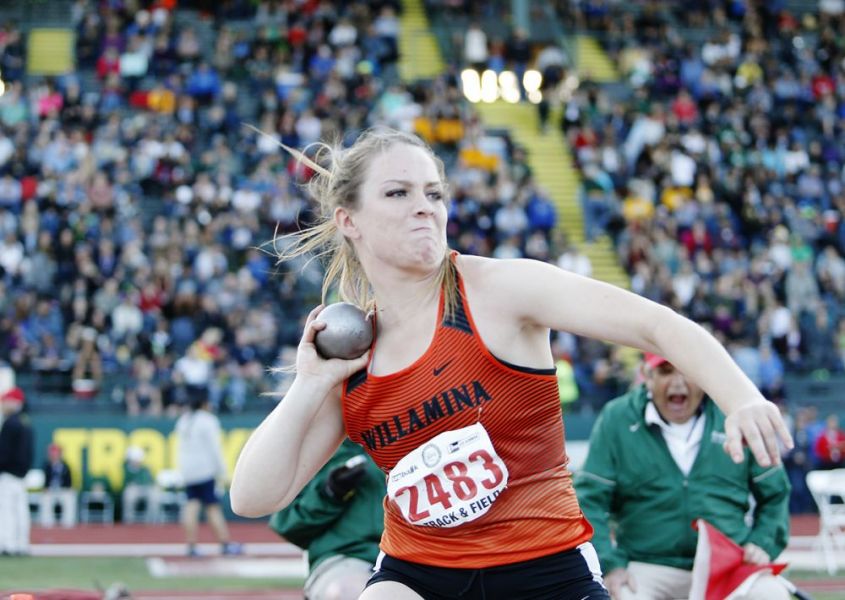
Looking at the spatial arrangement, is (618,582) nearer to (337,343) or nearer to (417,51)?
(337,343)

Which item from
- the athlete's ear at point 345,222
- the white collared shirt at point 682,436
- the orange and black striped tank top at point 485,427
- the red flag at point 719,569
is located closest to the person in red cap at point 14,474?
the white collared shirt at point 682,436

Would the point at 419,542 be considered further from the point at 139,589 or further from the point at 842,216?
the point at 842,216

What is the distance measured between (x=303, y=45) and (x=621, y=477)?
67.7 feet

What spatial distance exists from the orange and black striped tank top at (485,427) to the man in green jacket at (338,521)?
2369mm

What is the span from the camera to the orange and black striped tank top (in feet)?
12.7

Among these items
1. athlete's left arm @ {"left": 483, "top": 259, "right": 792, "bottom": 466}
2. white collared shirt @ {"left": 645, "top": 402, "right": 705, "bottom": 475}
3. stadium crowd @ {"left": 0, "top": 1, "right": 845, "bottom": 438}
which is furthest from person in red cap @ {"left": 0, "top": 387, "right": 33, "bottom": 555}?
athlete's left arm @ {"left": 483, "top": 259, "right": 792, "bottom": 466}

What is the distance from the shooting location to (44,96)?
23.5 meters

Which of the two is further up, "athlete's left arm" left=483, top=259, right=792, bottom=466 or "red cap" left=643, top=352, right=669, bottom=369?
"athlete's left arm" left=483, top=259, right=792, bottom=466

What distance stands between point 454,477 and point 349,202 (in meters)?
0.91

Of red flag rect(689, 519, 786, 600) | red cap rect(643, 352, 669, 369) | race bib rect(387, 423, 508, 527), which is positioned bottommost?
red flag rect(689, 519, 786, 600)

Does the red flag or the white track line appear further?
the white track line

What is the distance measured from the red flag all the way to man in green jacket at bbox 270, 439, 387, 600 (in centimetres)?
141

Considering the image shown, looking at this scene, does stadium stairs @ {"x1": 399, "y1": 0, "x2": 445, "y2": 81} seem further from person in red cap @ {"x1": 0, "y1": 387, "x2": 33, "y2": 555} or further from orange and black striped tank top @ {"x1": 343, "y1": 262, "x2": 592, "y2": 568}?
orange and black striped tank top @ {"x1": 343, "y1": 262, "x2": 592, "y2": 568}

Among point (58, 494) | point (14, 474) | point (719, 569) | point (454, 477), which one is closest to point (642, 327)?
point (454, 477)
